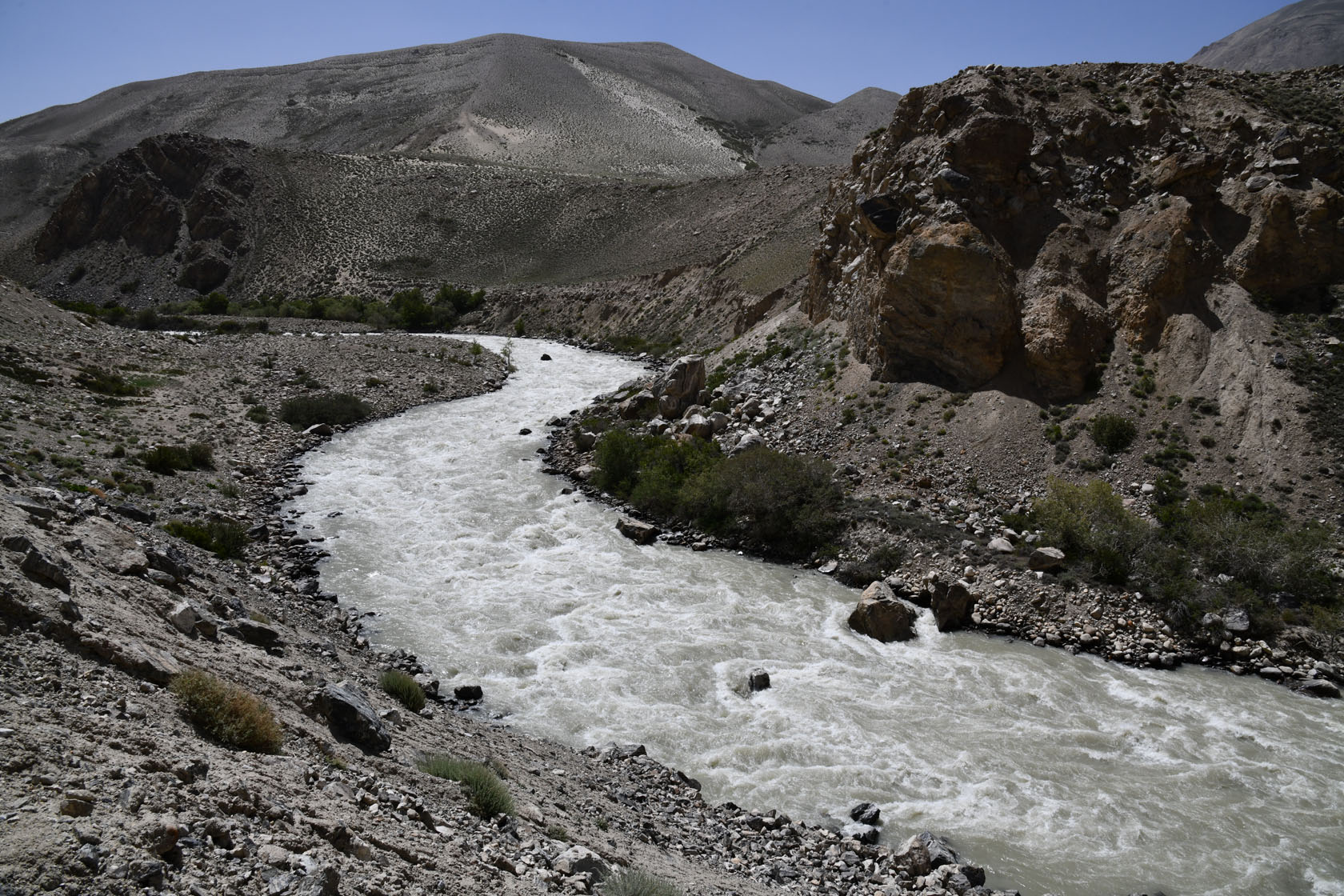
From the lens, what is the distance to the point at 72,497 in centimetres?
1273

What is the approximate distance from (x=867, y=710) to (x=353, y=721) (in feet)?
26.5

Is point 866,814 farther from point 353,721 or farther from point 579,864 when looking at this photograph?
point 353,721

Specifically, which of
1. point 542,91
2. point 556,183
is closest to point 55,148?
point 542,91

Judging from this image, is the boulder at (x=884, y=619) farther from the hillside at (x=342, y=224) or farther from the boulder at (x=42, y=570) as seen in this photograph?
the hillside at (x=342, y=224)

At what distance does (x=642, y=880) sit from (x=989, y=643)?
35.3 feet

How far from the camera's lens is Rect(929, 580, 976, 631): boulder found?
54.5ft

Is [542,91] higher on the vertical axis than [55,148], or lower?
higher

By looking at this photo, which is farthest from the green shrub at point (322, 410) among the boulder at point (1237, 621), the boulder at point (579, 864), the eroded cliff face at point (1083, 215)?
the boulder at point (1237, 621)

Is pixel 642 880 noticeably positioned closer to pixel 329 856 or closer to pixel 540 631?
pixel 329 856

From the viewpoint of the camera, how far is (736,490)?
21047 millimetres

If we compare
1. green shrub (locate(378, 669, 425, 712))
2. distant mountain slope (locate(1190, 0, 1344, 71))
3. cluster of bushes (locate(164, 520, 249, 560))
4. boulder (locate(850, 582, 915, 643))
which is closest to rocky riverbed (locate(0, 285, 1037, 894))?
green shrub (locate(378, 669, 425, 712))

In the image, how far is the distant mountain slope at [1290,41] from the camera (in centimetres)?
12975

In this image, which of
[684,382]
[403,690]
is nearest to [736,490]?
[684,382]

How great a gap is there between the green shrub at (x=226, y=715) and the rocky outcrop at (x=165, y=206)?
70339 millimetres
